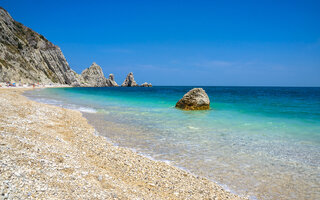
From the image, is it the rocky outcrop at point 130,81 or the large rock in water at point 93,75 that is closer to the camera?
the large rock in water at point 93,75

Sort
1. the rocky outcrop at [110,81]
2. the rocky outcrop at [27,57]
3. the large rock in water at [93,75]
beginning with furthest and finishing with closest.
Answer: the rocky outcrop at [110,81], the large rock in water at [93,75], the rocky outcrop at [27,57]

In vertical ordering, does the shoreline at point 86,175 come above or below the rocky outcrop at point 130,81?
below

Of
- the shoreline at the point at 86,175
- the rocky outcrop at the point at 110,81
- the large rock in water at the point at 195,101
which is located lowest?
the shoreline at the point at 86,175

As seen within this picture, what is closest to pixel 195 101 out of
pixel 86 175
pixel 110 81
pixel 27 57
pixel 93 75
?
pixel 86 175

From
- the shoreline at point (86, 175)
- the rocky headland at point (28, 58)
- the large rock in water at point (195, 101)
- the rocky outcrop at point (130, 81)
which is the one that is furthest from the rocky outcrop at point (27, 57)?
the rocky outcrop at point (130, 81)

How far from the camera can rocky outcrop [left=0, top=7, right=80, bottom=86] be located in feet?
240

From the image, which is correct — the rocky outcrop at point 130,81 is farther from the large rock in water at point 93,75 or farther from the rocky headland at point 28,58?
the rocky headland at point 28,58

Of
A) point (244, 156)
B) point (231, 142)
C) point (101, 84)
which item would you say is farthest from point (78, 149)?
point (101, 84)

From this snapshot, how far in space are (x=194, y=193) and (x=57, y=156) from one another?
3.84 metres

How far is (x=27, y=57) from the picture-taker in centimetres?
8462

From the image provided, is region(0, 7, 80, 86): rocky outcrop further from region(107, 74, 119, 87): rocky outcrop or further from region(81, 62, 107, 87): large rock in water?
region(107, 74, 119, 87): rocky outcrop

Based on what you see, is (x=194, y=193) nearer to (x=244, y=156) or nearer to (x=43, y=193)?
(x=43, y=193)

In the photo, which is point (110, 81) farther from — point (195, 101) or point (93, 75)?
point (195, 101)

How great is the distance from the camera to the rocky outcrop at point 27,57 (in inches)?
2876
